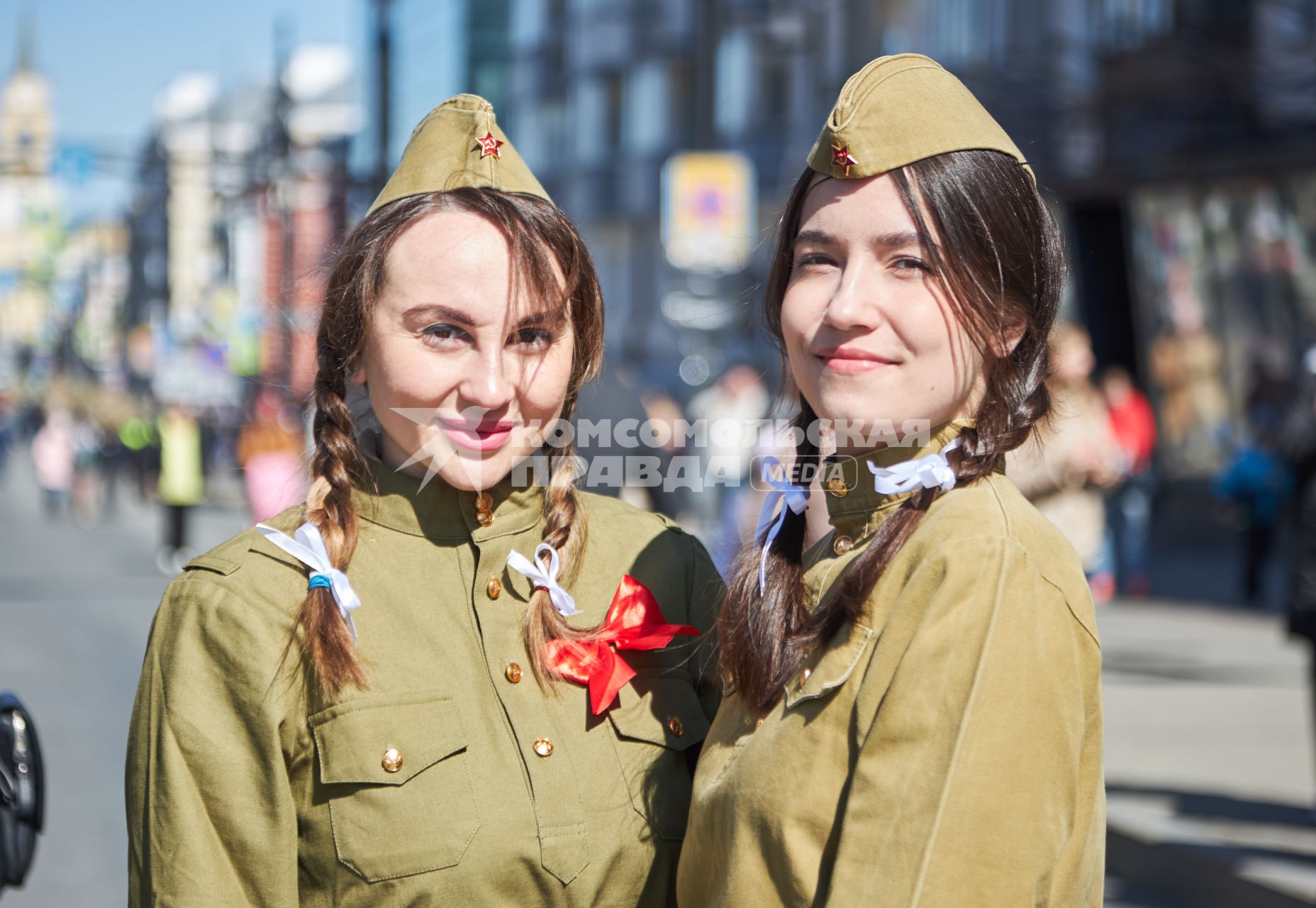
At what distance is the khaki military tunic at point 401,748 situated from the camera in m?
1.97

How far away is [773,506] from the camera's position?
217cm

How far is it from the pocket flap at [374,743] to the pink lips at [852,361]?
71 centimetres

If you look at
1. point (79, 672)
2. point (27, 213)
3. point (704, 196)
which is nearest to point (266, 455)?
point (79, 672)

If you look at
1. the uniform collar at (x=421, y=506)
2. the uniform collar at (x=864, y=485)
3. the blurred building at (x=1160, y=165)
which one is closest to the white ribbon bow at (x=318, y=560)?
the uniform collar at (x=421, y=506)

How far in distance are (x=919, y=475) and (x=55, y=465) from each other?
2723cm

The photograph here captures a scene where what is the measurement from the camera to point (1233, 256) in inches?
664

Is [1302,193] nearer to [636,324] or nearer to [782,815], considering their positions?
[782,815]

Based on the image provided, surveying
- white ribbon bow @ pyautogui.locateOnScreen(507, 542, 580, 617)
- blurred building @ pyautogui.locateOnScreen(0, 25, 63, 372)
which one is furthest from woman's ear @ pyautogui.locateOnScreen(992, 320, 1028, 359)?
blurred building @ pyautogui.locateOnScreen(0, 25, 63, 372)

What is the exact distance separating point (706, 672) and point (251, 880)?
71 centimetres

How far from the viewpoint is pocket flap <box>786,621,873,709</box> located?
1.74m

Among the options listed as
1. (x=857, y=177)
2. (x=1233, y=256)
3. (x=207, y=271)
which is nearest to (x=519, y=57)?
(x=207, y=271)

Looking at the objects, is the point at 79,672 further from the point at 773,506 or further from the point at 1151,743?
the point at 773,506

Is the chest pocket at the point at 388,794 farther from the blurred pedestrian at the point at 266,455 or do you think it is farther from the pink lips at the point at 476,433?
the blurred pedestrian at the point at 266,455

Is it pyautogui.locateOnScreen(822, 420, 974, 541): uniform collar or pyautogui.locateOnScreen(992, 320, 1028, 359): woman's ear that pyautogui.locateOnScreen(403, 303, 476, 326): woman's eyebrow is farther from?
pyautogui.locateOnScreen(992, 320, 1028, 359): woman's ear
